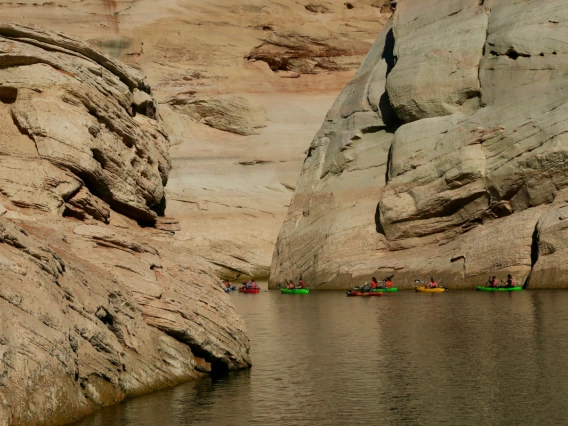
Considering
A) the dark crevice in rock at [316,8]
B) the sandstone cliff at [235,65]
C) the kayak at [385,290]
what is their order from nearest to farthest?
the kayak at [385,290], the sandstone cliff at [235,65], the dark crevice in rock at [316,8]

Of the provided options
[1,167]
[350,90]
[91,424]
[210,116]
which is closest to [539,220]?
[350,90]

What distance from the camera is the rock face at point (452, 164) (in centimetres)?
4744

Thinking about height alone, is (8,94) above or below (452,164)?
below

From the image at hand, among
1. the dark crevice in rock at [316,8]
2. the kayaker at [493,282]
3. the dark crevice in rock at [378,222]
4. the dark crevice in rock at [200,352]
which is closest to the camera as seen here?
the dark crevice in rock at [200,352]

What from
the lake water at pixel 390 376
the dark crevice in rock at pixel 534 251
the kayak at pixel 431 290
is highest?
the dark crevice in rock at pixel 534 251

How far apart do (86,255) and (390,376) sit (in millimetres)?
7942

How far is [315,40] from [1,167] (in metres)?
61.1

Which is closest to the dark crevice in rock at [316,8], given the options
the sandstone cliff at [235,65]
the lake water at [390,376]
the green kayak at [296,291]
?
the sandstone cliff at [235,65]

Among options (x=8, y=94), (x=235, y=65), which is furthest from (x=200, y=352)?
(x=235, y=65)

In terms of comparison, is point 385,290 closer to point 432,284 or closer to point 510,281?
point 432,284

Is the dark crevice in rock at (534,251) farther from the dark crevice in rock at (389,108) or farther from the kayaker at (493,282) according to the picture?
the dark crevice in rock at (389,108)

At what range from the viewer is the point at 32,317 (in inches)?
647

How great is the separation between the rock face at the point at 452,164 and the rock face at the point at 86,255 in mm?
19734

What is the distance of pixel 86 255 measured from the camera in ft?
71.0
